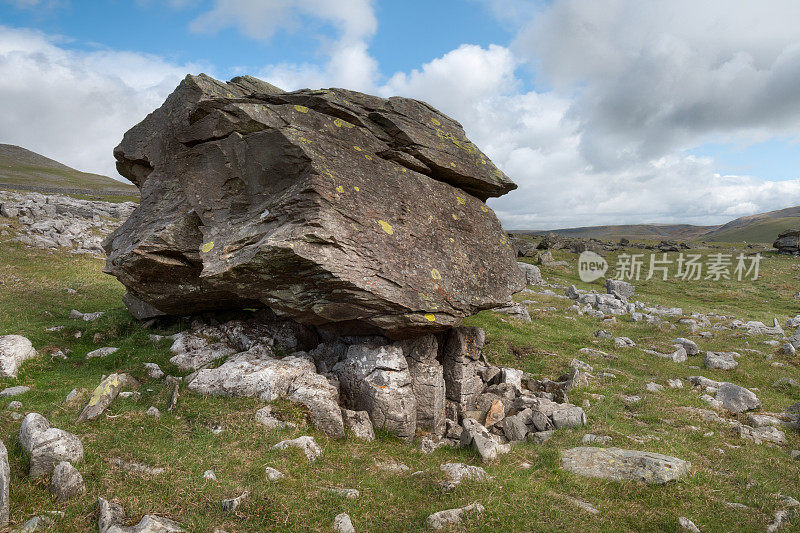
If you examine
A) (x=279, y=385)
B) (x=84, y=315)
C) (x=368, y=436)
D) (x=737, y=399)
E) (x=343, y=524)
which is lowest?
(x=368, y=436)

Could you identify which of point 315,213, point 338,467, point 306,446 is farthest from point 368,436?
point 315,213

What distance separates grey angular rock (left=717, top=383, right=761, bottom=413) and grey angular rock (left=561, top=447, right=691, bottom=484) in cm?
862

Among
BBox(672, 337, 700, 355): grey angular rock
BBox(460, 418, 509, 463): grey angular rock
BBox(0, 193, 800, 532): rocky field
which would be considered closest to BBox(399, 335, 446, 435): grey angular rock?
BBox(0, 193, 800, 532): rocky field

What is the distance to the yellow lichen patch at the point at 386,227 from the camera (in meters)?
14.7

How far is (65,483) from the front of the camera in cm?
849

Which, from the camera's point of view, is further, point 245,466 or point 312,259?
point 312,259

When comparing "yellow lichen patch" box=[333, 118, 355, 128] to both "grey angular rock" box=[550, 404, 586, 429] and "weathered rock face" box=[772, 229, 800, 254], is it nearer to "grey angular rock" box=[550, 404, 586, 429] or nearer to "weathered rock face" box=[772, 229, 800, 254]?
"grey angular rock" box=[550, 404, 586, 429]

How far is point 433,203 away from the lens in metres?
16.8

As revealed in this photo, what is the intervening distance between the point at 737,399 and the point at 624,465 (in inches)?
417

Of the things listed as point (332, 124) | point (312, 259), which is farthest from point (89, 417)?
point (332, 124)

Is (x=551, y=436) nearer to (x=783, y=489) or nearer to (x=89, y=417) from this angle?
(x=783, y=489)

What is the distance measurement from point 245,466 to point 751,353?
2910 centimetres

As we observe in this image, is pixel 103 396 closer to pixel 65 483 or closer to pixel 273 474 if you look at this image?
pixel 65 483

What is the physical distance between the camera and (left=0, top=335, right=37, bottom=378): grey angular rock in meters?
14.5
